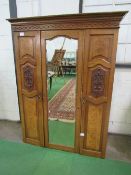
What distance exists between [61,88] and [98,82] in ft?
2.09

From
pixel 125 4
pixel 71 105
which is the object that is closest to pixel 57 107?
pixel 71 105

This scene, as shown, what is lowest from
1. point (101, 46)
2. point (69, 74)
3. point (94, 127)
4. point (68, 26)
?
point (94, 127)

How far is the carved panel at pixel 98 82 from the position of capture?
1908 millimetres

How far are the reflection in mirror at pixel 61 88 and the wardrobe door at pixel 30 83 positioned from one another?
15 cm

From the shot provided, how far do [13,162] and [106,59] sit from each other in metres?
1.91

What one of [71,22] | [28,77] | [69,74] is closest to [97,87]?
[69,74]

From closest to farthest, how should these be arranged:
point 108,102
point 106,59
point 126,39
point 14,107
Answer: point 106,59 < point 108,102 < point 126,39 < point 14,107

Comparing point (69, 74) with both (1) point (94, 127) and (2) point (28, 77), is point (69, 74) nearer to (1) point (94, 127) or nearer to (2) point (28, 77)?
(2) point (28, 77)

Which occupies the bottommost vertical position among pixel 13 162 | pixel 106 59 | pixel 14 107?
pixel 13 162

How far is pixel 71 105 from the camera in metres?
2.24

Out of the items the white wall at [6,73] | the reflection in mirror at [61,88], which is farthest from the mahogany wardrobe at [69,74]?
the white wall at [6,73]

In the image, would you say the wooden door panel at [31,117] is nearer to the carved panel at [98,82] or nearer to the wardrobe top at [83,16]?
the carved panel at [98,82]

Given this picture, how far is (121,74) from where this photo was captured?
2.52 m

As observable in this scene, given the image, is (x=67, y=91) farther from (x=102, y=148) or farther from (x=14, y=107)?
(x=14, y=107)
